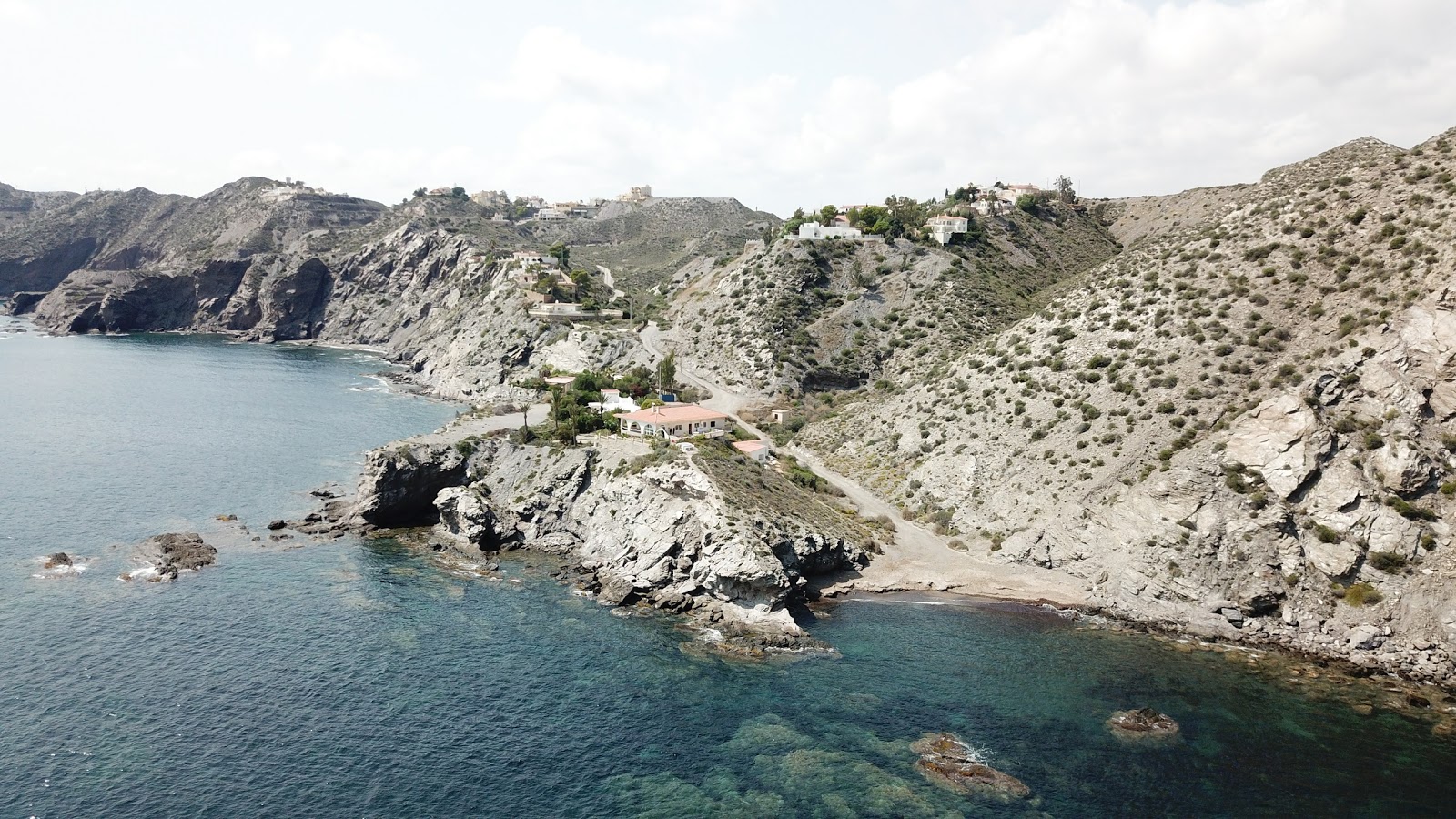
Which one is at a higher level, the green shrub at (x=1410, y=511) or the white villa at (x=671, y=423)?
the green shrub at (x=1410, y=511)

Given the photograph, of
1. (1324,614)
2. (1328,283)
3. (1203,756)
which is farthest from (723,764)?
(1328,283)

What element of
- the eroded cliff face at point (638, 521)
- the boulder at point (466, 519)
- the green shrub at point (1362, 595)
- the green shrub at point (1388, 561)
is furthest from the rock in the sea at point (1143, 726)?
the boulder at point (466, 519)

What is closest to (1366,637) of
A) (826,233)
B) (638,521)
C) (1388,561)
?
(1388,561)

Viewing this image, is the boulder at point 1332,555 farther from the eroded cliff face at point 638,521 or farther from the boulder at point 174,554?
the boulder at point 174,554

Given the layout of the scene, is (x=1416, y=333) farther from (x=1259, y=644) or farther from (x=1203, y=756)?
(x=1203, y=756)

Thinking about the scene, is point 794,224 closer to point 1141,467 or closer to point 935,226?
point 935,226

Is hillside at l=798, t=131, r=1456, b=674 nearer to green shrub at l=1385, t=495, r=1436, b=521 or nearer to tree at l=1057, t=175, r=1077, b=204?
green shrub at l=1385, t=495, r=1436, b=521
